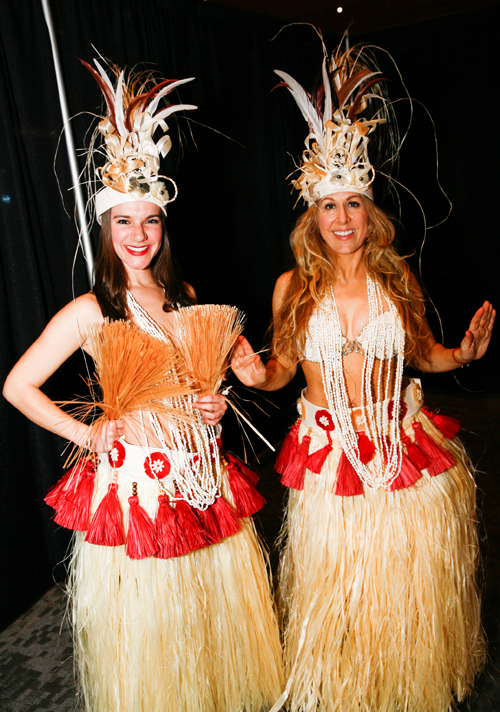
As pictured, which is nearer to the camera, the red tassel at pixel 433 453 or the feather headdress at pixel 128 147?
the feather headdress at pixel 128 147

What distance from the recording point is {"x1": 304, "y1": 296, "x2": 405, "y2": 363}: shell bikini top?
1.74 m

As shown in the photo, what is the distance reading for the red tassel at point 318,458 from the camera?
173 centimetres

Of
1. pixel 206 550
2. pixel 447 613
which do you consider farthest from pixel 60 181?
pixel 447 613

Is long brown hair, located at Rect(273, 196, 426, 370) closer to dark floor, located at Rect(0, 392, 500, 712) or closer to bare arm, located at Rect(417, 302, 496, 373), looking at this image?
bare arm, located at Rect(417, 302, 496, 373)

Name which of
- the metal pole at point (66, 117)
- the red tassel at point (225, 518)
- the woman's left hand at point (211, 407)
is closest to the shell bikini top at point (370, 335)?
the woman's left hand at point (211, 407)

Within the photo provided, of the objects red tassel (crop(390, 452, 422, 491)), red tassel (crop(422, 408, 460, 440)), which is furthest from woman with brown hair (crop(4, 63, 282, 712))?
red tassel (crop(422, 408, 460, 440))

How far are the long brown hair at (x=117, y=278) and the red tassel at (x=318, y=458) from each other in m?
Answer: 0.60

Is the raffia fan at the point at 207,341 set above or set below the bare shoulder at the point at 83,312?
below

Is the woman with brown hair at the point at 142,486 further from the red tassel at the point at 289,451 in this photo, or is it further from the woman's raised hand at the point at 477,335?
the woman's raised hand at the point at 477,335

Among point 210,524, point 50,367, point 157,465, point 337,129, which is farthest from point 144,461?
point 337,129

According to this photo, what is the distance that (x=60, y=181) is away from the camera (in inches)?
91.4

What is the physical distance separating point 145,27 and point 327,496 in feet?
7.04

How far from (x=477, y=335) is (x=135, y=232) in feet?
3.44

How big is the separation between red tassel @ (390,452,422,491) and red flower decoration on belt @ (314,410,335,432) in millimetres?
236
